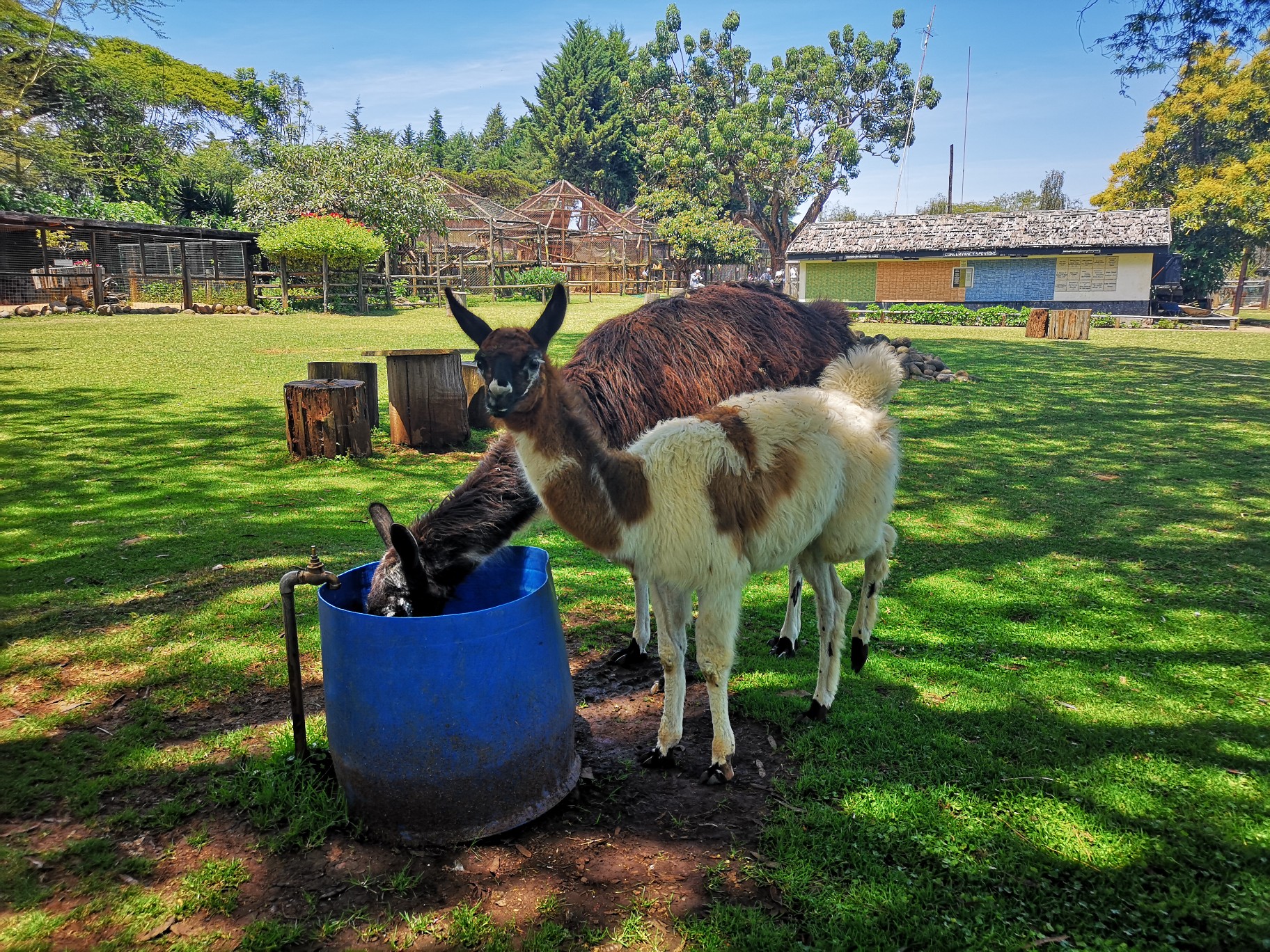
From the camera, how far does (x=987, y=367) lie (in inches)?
706

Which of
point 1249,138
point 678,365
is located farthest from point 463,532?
point 1249,138

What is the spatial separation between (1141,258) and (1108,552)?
3581cm

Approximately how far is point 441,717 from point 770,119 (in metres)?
49.8

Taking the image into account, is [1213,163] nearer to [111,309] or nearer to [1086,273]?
[1086,273]

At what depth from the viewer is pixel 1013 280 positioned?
122 ft

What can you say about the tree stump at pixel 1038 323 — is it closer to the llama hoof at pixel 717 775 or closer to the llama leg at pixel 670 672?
the llama leg at pixel 670 672

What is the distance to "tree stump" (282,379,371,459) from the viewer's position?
28.9ft

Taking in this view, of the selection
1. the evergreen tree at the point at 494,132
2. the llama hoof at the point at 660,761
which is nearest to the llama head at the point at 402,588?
the llama hoof at the point at 660,761

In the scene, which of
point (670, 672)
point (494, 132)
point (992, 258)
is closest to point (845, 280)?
point (992, 258)

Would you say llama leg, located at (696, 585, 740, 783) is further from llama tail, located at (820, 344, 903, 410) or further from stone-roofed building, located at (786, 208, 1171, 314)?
stone-roofed building, located at (786, 208, 1171, 314)

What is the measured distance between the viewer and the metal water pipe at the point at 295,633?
10.3 feet

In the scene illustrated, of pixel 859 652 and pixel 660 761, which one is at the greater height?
pixel 859 652

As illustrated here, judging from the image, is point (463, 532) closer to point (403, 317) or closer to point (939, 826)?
point (939, 826)

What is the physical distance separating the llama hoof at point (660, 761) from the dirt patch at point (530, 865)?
0.12ft
